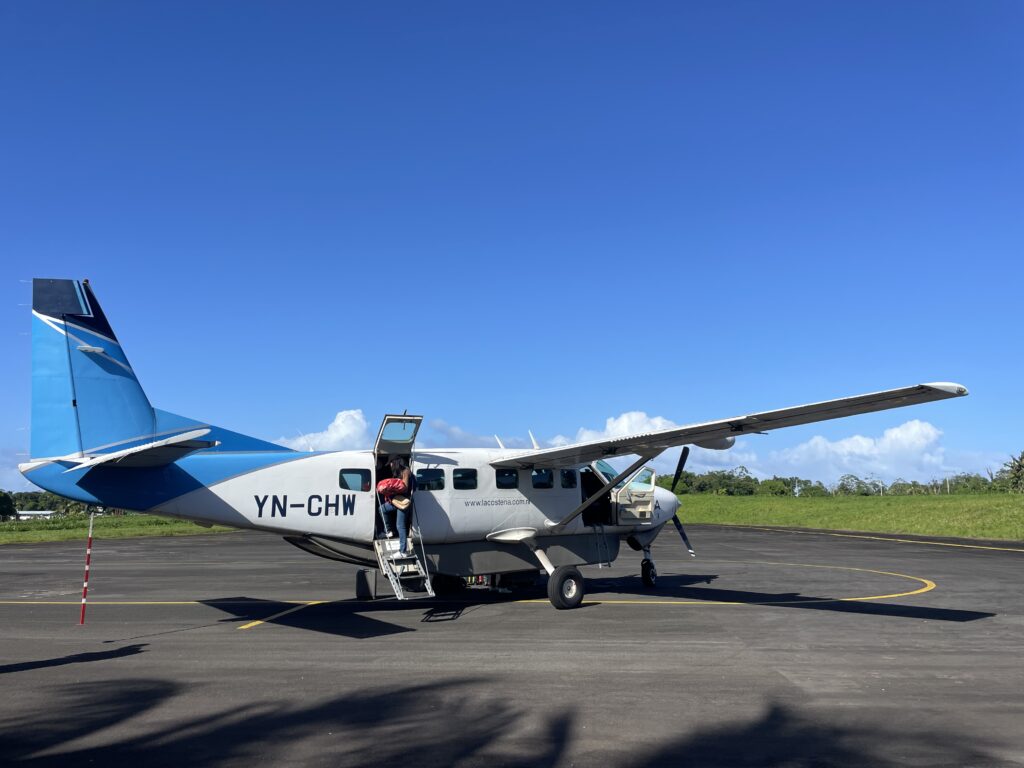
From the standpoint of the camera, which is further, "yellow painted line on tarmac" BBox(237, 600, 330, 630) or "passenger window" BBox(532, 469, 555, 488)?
"passenger window" BBox(532, 469, 555, 488)

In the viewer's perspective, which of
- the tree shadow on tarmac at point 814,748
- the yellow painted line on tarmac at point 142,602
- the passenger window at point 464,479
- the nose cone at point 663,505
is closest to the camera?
the tree shadow on tarmac at point 814,748

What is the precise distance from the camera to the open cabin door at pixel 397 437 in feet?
44.9

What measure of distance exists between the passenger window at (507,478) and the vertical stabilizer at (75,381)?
6.37 metres

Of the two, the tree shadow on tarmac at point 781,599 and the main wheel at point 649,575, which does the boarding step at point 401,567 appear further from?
the main wheel at point 649,575

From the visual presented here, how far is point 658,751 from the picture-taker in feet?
→ 21.1

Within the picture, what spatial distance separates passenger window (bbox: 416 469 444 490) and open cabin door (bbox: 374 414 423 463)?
1.57ft

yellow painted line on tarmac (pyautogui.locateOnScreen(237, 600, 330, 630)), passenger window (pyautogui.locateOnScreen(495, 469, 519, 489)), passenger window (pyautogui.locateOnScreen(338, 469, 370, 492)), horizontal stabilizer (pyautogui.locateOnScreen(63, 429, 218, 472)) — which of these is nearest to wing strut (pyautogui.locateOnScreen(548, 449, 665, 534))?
passenger window (pyautogui.locateOnScreen(495, 469, 519, 489))

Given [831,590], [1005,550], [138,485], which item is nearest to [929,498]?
[1005,550]

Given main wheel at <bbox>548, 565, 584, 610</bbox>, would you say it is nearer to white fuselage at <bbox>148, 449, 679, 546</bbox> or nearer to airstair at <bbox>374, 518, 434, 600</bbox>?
white fuselage at <bbox>148, 449, 679, 546</bbox>

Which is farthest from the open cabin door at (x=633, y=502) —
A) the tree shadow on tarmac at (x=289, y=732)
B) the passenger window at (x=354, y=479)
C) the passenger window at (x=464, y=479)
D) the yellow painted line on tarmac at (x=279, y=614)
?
the tree shadow on tarmac at (x=289, y=732)

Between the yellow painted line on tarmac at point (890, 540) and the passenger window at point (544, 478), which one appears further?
the yellow painted line on tarmac at point (890, 540)

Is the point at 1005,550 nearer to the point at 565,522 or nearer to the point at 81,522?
the point at 565,522

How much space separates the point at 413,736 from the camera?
6879mm

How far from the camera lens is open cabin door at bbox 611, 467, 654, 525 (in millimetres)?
17281
